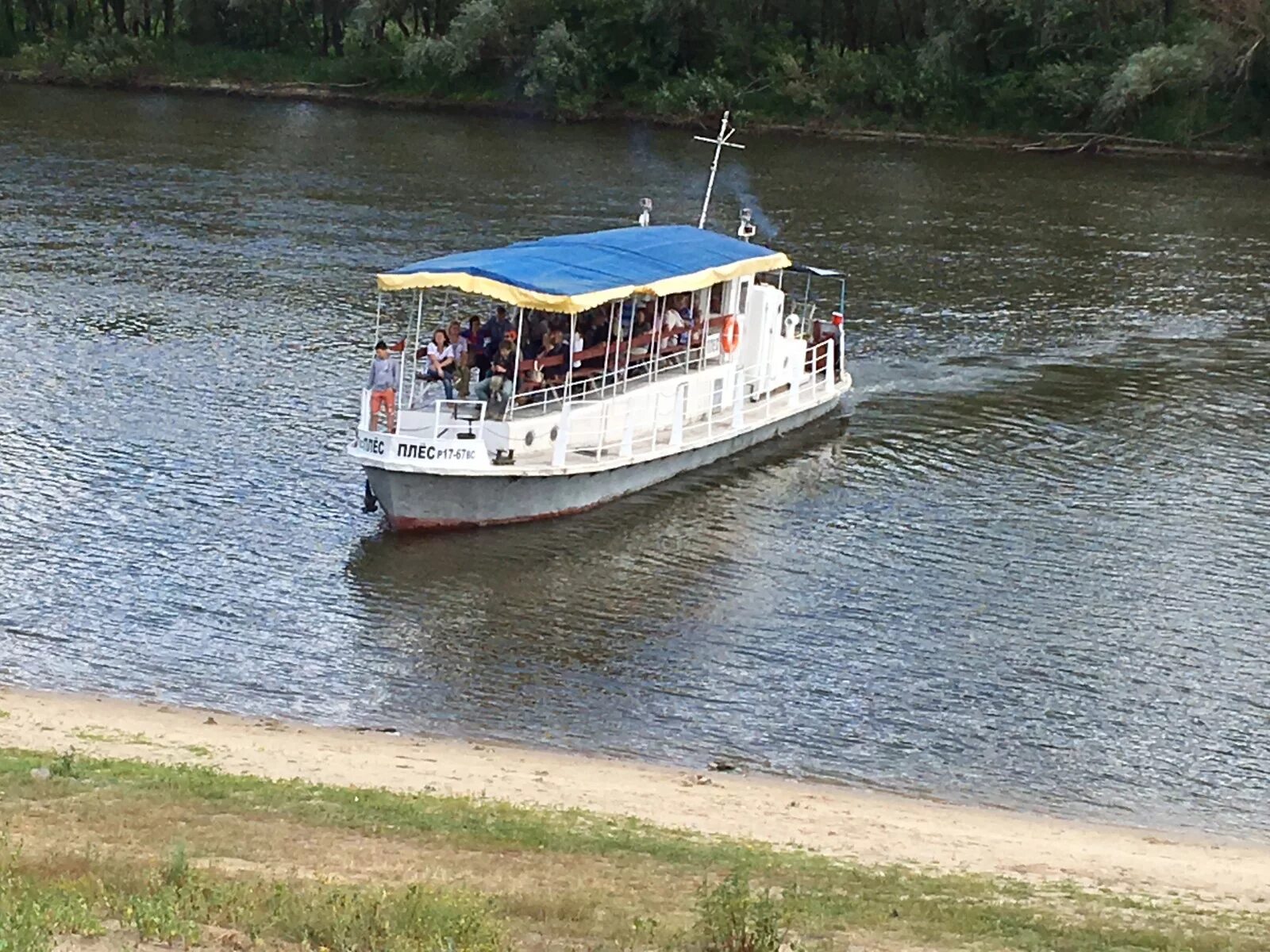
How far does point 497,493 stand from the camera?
92.2ft

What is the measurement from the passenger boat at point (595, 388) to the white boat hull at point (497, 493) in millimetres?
24

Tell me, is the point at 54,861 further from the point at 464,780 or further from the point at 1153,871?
the point at 1153,871

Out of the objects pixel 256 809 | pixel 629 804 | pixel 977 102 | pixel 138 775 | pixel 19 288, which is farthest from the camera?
pixel 977 102

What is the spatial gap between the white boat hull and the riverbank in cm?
4957

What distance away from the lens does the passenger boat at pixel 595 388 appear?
27.7 m

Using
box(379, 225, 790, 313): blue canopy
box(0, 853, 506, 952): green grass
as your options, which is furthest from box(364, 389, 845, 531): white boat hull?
box(0, 853, 506, 952): green grass

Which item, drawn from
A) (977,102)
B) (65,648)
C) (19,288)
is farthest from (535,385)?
(977,102)

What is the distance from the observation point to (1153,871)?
16.8 meters

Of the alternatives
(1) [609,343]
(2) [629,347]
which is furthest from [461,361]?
(2) [629,347]

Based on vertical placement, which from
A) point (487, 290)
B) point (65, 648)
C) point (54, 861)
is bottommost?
point (65, 648)

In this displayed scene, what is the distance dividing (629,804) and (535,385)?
12.0 m

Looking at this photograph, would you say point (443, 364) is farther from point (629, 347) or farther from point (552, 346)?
point (629, 347)

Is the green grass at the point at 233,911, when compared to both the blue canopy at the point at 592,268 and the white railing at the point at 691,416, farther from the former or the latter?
the white railing at the point at 691,416

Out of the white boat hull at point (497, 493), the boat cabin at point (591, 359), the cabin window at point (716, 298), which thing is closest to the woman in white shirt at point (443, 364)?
the boat cabin at point (591, 359)
